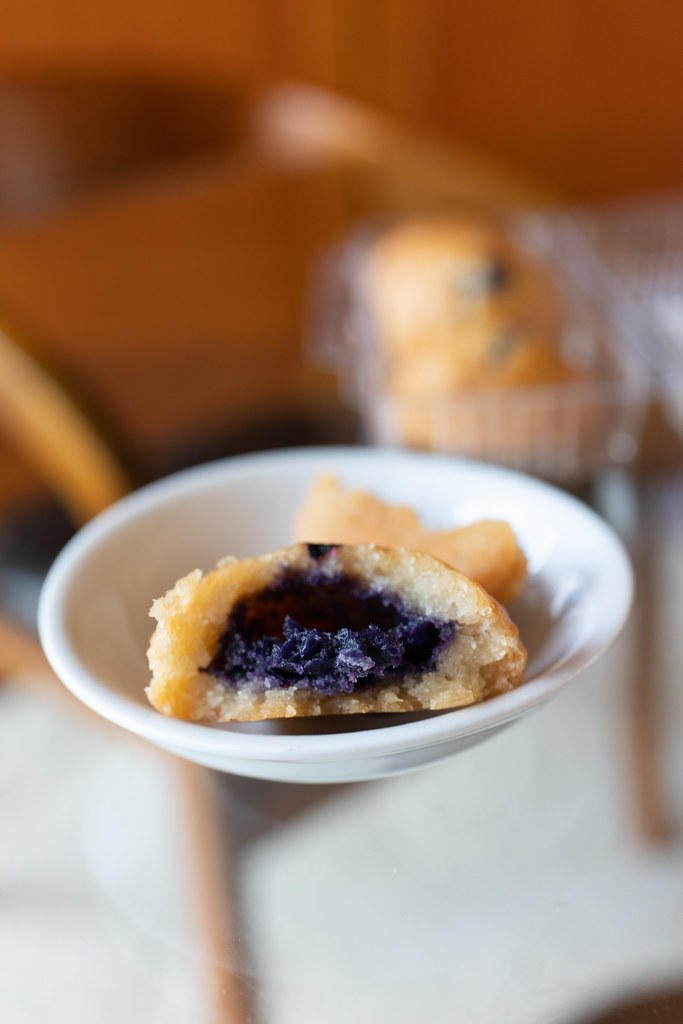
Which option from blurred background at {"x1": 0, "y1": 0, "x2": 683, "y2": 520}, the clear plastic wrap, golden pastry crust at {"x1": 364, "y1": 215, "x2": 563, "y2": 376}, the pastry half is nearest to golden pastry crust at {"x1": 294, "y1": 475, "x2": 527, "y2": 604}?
the pastry half

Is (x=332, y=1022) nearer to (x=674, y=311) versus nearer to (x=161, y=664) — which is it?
(x=161, y=664)

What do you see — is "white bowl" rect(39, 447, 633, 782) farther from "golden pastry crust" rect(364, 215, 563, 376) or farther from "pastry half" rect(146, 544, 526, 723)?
"golden pastry crust" rect(364, 215, 563, 376)

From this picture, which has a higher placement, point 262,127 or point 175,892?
point 262,127

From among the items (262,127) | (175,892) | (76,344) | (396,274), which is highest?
→ (262,127)

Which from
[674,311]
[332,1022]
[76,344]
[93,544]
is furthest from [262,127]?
[332,1022]

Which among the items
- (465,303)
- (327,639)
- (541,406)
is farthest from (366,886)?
(465,303)
